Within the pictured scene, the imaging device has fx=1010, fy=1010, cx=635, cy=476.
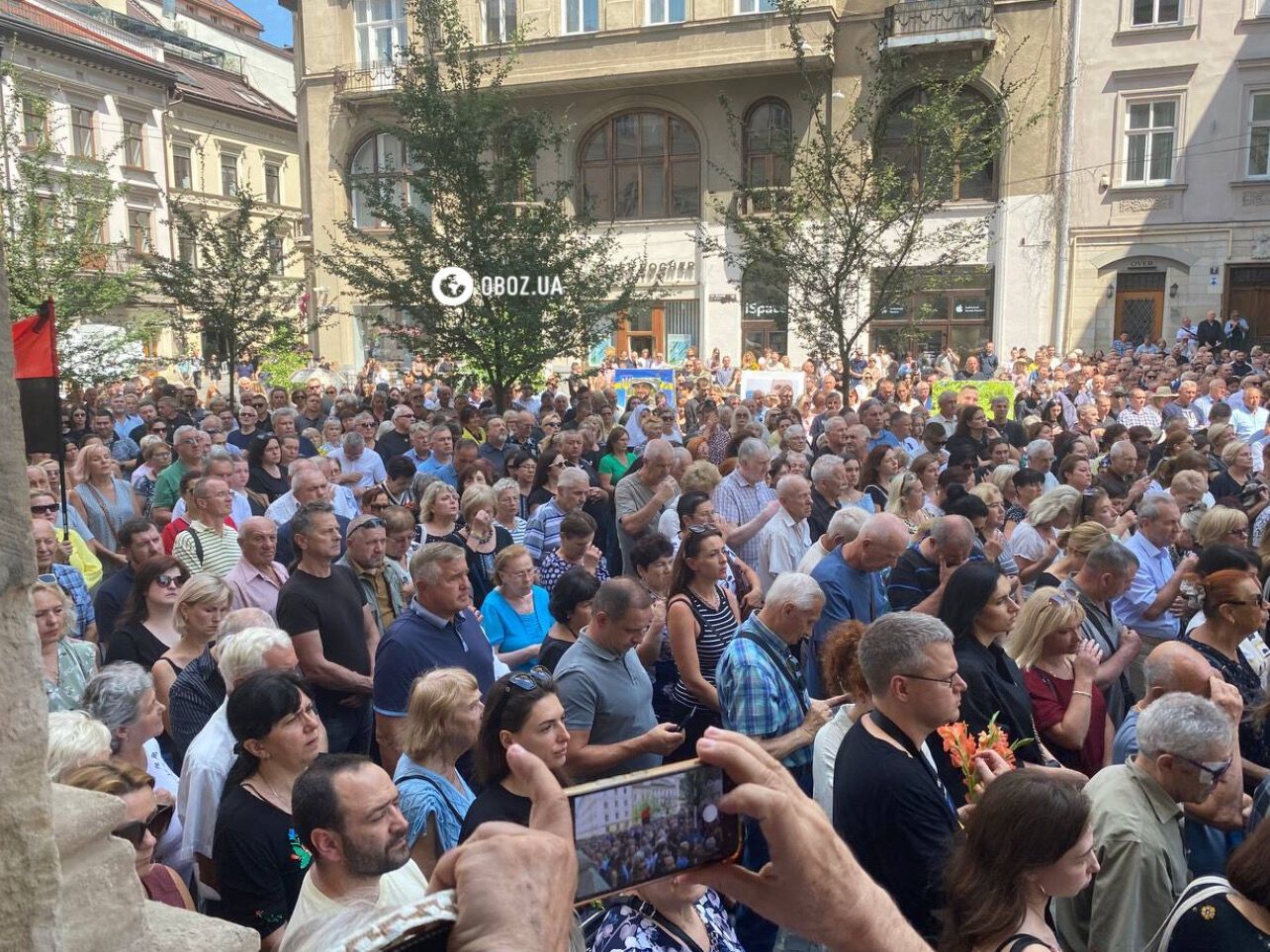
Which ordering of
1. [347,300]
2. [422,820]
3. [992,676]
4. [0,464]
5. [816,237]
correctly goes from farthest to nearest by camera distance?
[347,300] < [816,237] < [992,676] < [422,820] < [0,464]

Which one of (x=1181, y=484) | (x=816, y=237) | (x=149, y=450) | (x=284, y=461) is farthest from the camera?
(x=816, y=237)

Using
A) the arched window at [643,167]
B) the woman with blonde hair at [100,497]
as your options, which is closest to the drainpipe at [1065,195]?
the arched window at [643,167]

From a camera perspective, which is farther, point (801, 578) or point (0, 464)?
point (801, 578)

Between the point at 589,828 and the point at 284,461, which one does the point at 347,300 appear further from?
the point at 589,828

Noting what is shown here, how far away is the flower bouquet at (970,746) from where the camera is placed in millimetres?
3490

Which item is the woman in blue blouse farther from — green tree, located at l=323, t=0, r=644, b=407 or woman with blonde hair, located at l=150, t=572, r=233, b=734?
green tree, located at l=323, t=0, r=644, b=407

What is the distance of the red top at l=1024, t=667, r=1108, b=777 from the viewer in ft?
14.0

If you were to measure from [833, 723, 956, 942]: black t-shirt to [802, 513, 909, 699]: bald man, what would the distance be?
2.15 metres

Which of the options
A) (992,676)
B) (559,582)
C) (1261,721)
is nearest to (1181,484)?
(1261,721)

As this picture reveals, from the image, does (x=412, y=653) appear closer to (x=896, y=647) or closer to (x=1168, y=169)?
(x=896, y=647)

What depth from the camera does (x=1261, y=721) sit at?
4277mm

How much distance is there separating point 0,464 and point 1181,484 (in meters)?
7.86

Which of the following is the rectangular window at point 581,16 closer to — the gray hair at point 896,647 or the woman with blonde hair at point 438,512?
the woman with blonde hair at point 438,512

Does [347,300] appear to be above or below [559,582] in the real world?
above
